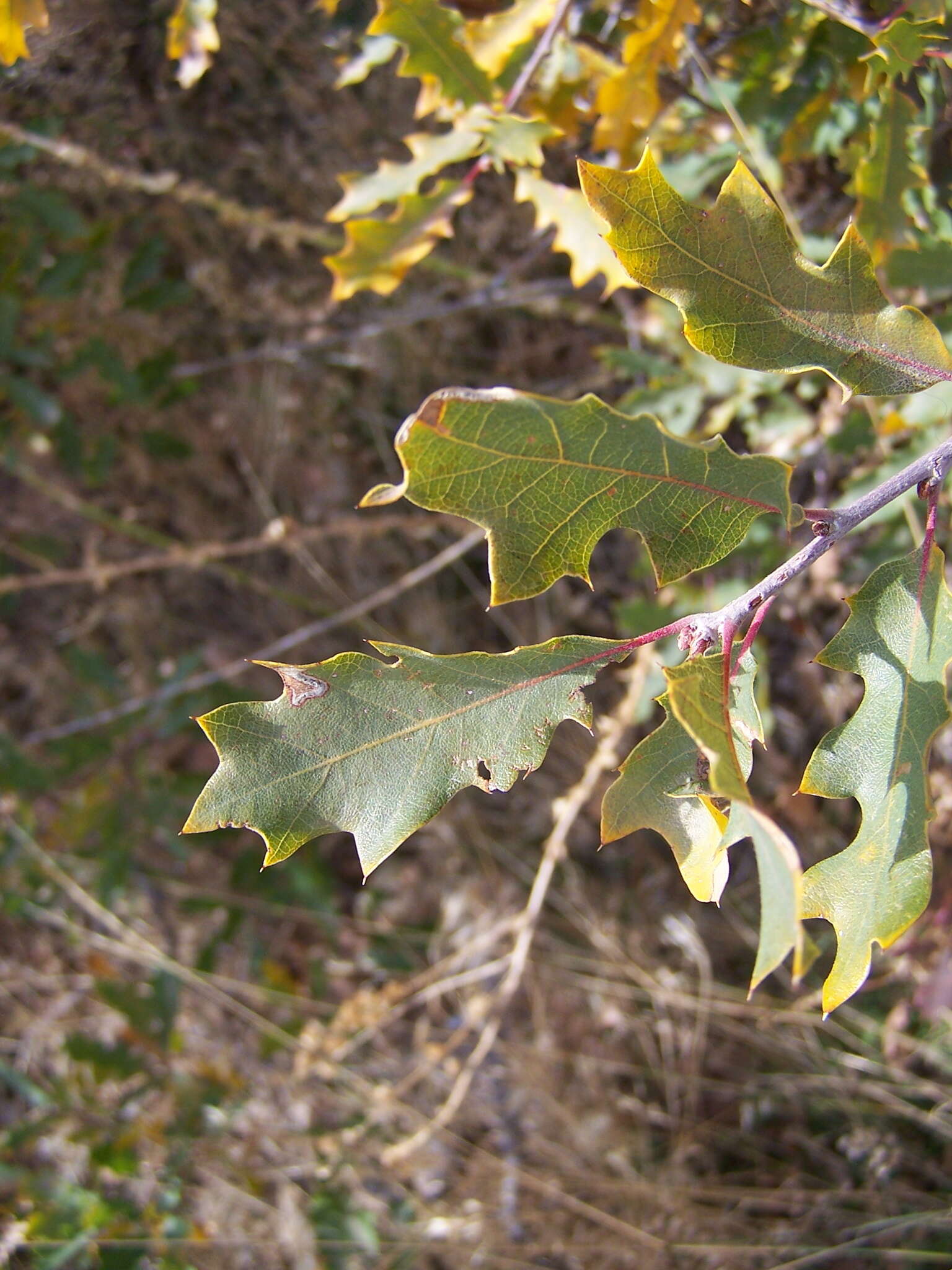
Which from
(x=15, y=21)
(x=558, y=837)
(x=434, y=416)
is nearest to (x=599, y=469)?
(x=434, y=416)

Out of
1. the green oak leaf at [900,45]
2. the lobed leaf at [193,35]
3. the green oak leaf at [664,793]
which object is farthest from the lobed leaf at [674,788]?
the lobed leaf at [193,35]

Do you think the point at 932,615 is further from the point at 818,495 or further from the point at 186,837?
the point at 186,837

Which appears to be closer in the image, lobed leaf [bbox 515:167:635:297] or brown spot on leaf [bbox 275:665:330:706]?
brown spot on leaf [bbox 275:665:330:706]

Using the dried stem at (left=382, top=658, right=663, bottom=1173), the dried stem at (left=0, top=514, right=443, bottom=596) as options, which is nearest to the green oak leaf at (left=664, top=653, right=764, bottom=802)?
the dried stem at (left=382, top=658, right=663, bottom=1173)

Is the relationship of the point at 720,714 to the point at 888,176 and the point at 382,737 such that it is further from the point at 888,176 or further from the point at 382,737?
the point at 888,176

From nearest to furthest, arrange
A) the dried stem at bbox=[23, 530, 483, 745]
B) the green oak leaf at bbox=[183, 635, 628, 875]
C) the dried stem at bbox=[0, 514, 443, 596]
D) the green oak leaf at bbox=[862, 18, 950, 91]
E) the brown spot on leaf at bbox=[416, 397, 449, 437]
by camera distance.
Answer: the brown spot on leaf at bbox=[416, 397, 449, 437], the green oak leaf at bbox=[183, 635, 628, 875], the green oak leaf at bbox=[862, 18, 950, 91], the dried stem at bbox=[0, 514, 443, 596], the dried stem at bbox=[23, 530, 483, 745]

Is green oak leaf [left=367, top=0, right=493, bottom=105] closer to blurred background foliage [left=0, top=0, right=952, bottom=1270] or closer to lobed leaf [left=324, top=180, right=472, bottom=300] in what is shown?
blurred background foliage [left=0, top=0, right=952, bottom=1270]
